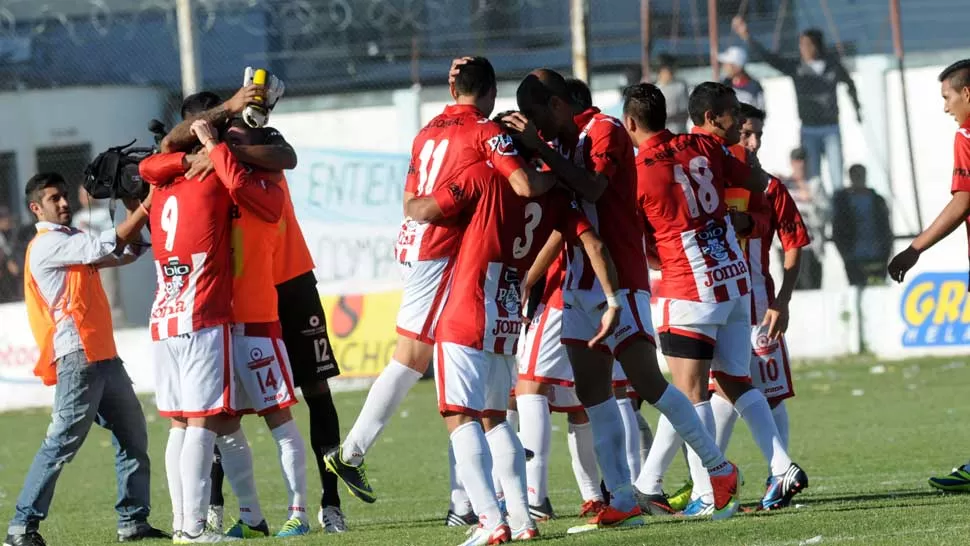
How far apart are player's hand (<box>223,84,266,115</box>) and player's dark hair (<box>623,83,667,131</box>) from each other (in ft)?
6.04

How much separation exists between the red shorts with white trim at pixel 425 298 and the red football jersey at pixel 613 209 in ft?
2.36

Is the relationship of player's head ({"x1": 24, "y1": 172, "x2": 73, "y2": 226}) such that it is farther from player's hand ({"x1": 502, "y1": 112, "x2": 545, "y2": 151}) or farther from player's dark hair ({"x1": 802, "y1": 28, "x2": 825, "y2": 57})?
player's dark hair ({"x1": 802, "y1": 28, "x2": 825, "y2": 57})

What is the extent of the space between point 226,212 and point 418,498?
295cm

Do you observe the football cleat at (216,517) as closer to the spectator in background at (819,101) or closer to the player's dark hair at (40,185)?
the player's dark hair at (40,185)

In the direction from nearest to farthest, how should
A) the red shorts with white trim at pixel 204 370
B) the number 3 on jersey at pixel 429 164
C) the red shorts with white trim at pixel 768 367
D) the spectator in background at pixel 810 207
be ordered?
the number 3 on jersey at pixel 429 164, the red shorts with white trim at pixel 204 370, the red shorts with white trim at pixel 768 367, the spectator in background at pixel 810 207

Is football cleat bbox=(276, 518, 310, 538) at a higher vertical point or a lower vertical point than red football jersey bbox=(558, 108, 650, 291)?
lower

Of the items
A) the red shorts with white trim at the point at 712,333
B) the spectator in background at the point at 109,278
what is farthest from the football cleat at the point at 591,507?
the spectator in background at the point at 109,278

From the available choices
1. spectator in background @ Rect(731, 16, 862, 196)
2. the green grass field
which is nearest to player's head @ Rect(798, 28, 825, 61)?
spectator in background @ Rect(731, 16, 862, 196)

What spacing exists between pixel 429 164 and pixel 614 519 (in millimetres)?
1910

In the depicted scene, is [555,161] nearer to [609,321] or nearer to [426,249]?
[609,321]

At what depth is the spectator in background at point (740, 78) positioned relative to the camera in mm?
19156

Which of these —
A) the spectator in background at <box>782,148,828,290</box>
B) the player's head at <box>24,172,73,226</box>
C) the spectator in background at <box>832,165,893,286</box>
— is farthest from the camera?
the spectator in background at <box>782,148,828,290</box>

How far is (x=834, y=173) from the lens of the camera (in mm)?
19469

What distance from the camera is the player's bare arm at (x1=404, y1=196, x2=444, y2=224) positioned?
291 inches
